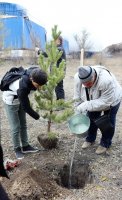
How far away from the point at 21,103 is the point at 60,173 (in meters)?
1.17

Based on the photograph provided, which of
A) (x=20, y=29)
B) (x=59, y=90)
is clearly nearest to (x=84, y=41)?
(x=20, y=29)

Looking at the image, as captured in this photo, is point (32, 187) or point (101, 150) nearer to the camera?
point (32, 187)

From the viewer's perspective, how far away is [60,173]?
15.8ft

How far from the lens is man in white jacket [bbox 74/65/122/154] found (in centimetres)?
447

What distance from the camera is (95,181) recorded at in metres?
4.51

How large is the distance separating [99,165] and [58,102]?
3.64 feet

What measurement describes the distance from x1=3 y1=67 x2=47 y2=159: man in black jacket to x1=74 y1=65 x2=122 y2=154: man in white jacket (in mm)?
591

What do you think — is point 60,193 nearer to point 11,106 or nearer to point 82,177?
point 82,177

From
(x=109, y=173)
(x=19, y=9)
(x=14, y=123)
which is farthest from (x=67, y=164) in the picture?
(x=19, y=9)

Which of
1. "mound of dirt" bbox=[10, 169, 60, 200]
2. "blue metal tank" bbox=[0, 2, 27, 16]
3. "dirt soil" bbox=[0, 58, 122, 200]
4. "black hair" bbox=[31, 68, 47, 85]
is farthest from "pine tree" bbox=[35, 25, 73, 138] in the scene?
"blue metal tank" bbox=[0, 2, 27, 16]

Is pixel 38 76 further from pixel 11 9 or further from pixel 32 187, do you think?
pixel 11 9

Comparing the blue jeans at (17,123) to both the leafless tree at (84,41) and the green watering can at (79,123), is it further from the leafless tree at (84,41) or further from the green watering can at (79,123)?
the leafless tree at (84,41)

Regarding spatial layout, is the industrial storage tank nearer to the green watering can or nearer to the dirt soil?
the dirt soil

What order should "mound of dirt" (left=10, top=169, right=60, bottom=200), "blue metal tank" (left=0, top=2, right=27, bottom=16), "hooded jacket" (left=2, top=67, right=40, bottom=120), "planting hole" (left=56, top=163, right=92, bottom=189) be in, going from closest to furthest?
"mound of dirt" (left=10, top=169, right=60, bottom=200), "hooded jacket" (left=2, top=67, right=40, bottom=120), "planting hole" (left=56, top=163, right=92, bottom=189), "blue metal tank" (left=0, top=2, right=27, bottom=16)
